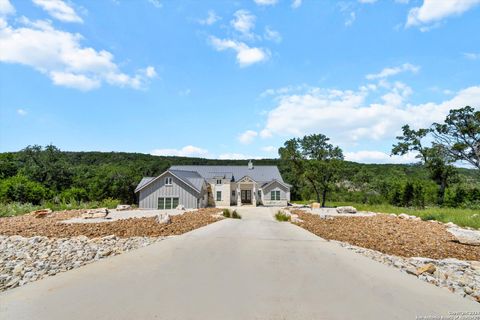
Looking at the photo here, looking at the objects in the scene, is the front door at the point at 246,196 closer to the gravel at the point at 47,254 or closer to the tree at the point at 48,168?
the tree at the point at 48,168

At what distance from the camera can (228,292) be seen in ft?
11.8

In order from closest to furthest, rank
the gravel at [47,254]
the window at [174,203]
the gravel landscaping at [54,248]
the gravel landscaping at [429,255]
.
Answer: the gravel landscaping at [429,255]
the gravel at [47,254]
the gravel landscaping at [54,248]
the window at [174,203]

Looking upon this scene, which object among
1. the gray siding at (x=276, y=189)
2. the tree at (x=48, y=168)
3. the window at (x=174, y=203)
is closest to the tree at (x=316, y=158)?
the gray siding at (x=276, y=189)

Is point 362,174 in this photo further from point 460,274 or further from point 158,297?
point 158,297

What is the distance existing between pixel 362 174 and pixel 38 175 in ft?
147

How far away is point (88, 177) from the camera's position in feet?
142

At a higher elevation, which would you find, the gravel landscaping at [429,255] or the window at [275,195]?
the window at [275,195]

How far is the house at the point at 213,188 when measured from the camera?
30.6 m

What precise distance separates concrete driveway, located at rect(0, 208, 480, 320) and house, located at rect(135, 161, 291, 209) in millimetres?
25514

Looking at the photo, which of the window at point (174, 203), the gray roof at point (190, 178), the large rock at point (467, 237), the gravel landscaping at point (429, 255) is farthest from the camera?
the gray roof at point (190, 178)

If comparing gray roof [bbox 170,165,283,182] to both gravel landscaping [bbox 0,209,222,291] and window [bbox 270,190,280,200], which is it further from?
gravel landscaping [bbox 0,209,222,291]

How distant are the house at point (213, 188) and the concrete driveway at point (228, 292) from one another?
1005 inches

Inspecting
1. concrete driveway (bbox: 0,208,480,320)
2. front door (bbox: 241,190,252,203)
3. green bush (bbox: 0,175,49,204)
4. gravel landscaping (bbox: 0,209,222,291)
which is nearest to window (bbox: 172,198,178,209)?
front door (bbox: 241,190,252,203)

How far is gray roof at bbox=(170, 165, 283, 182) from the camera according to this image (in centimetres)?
3944
